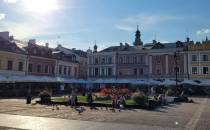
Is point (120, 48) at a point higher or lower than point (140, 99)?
higher

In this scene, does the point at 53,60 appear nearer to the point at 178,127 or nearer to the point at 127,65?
the point at 127,65

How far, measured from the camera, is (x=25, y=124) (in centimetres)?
1391

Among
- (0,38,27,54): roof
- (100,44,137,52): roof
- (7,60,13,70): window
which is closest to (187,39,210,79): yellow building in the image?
(100,44,137,52): roof

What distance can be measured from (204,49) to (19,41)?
114ft

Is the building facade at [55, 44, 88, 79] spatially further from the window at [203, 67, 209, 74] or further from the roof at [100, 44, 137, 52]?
the window at [203, 67, 209, 74]

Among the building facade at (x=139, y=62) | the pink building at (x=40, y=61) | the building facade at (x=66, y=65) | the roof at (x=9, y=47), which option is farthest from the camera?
the building facade at (x=66, y=65)

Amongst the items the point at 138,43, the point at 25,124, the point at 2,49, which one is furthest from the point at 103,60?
A: the point at 25,124

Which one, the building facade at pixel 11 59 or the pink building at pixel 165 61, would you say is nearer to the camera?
the building facade at pixel 11 59

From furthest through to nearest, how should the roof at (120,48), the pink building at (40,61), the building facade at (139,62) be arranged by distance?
the roof at (120,48), the building facade at (139,62), the pink building at (40,61)

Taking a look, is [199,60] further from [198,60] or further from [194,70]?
[194,70]

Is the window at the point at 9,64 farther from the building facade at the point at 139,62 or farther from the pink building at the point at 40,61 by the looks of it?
the building facade at the point at 139,62

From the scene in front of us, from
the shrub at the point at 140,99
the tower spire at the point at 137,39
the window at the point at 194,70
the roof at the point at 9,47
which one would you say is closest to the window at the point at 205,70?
the window at the point at 194,70

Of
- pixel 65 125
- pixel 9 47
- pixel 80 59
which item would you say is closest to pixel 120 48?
pixel 80 59

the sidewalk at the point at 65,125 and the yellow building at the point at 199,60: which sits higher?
the yellow building at the point at 199,60
